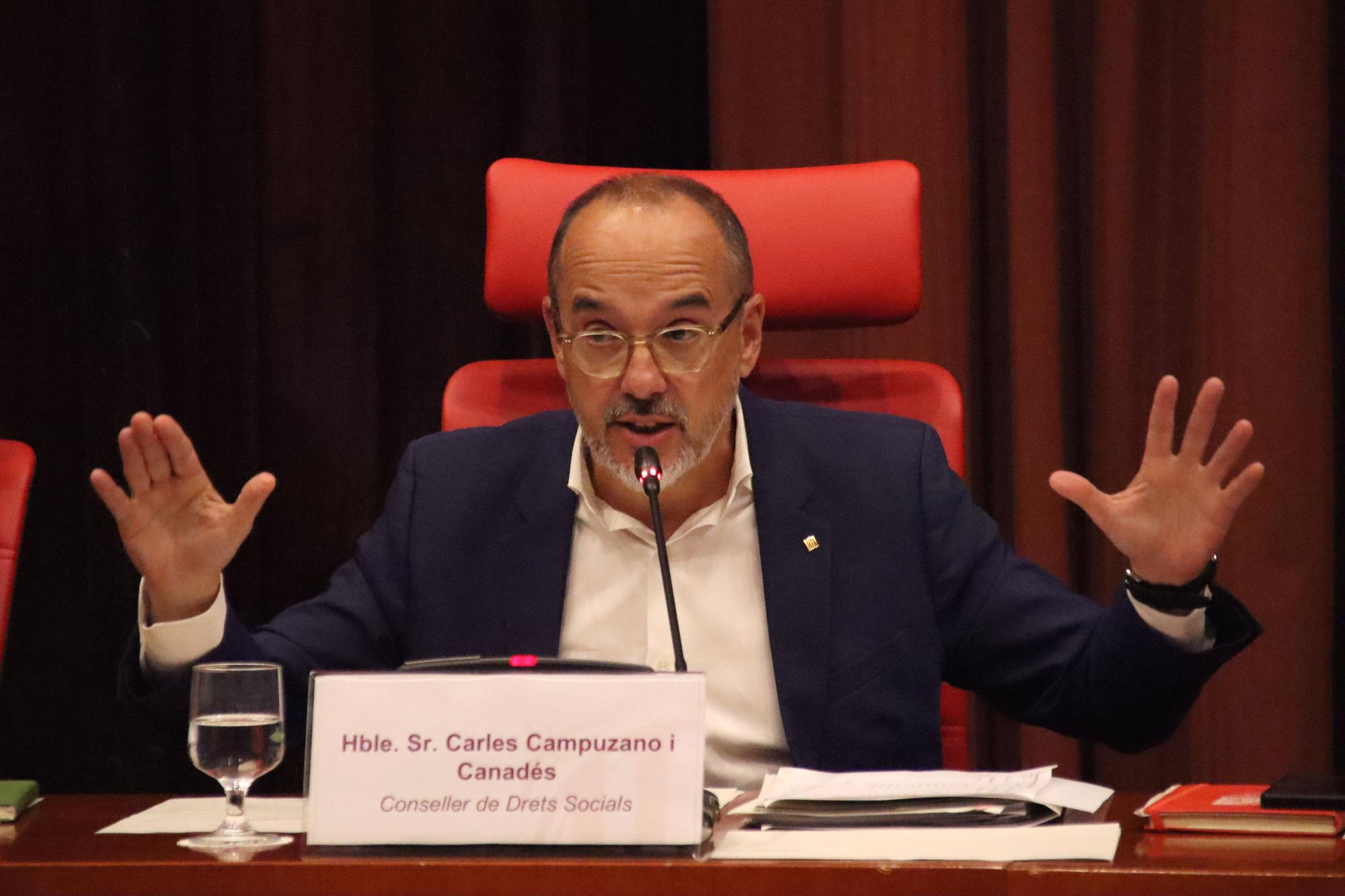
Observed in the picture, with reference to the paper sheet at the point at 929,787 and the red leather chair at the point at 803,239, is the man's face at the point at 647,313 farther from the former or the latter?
the paper sheet at the point at 929,787

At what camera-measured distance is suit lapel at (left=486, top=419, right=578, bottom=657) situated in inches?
69.4

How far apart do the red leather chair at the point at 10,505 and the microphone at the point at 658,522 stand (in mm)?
753

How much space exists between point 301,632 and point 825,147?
4.70 feet

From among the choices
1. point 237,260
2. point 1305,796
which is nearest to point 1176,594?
point 1305,796

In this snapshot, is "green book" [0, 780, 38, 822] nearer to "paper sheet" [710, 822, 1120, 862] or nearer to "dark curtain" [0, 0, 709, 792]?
"paper sheet" [710, 822, 1120, 862]

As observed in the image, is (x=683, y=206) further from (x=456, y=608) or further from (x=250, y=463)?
(x=250, y=463)

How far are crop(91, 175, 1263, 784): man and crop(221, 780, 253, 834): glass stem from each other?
0.38 metres

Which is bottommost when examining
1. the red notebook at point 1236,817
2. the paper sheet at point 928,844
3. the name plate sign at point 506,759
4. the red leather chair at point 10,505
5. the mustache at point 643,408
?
the red notebook at point 1236,817

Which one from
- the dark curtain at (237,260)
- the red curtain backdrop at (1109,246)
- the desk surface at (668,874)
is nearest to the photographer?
the desk surface at (668,874)

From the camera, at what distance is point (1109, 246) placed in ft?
8.52

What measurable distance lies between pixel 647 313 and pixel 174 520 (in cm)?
56

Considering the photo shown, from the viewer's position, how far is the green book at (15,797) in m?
1.31

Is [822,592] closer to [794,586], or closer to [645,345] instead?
[794,586]

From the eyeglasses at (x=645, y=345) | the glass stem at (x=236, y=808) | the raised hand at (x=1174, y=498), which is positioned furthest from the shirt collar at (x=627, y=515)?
the glass stem at (x=236, y=808)
